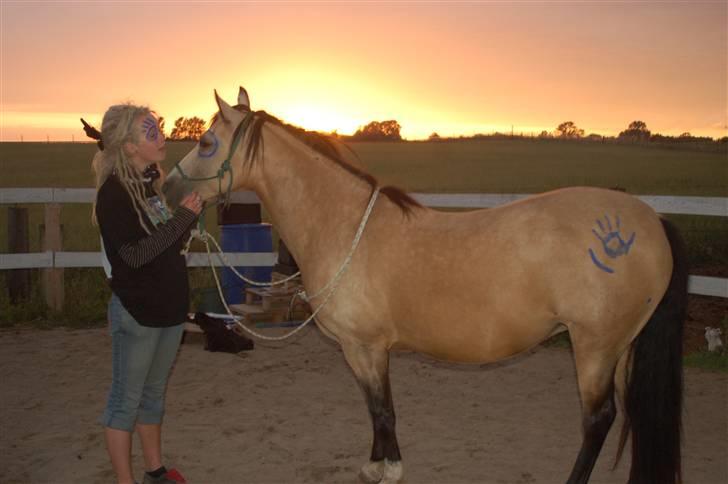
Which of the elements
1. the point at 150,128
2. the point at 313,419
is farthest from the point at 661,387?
the point at 150,128

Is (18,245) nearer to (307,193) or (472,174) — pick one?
(307,193)

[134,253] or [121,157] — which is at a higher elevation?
[121,157]

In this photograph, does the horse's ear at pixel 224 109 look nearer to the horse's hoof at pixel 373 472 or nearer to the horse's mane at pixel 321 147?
the horse's mane at pixel 321 147

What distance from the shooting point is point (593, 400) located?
356 cm

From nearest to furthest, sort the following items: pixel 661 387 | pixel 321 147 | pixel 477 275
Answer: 1. pixel 477 275
2. pixel 661 387
3. pixel 321 147

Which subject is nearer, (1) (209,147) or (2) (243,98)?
(1) (209,147)

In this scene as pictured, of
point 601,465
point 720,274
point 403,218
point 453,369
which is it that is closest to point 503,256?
point 403,218

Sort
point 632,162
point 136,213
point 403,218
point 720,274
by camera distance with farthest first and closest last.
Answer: point 632,162
point 720,274
point 403,218
point 136,213

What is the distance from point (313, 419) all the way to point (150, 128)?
279 cm

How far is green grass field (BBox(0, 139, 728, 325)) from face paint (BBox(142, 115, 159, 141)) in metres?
5.64

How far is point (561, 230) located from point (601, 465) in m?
1.89

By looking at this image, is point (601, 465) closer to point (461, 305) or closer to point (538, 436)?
point (538, 436)

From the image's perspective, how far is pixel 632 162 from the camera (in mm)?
31891

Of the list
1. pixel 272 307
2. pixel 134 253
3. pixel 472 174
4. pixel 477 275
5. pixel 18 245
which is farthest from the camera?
pixel 472 174
